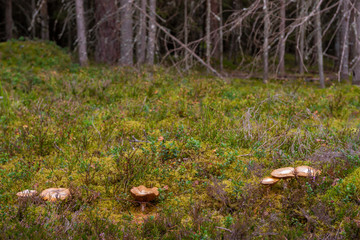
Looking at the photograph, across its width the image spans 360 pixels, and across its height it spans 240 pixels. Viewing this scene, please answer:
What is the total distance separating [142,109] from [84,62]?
6.61 m

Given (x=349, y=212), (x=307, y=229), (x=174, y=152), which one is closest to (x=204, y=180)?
(x=174, y=152)

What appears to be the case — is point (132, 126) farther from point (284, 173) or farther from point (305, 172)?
point (305, 172)

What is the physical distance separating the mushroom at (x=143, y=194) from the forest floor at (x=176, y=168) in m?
0.14

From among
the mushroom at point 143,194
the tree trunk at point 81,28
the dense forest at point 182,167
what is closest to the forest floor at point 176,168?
the dense forest at point 182,167

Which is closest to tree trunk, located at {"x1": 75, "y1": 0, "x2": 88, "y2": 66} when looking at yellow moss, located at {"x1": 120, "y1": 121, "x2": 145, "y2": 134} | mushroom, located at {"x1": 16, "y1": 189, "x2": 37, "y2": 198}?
yellow moss, located at {"x1": 120, "y1": 121, "x2": 145, "y2": 134}

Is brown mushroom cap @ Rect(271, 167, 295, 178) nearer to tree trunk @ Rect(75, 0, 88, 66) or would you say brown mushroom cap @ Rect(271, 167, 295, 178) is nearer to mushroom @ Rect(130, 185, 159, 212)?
mushroom @ Rect(130, 185, 159, 212)

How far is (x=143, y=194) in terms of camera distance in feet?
11.9

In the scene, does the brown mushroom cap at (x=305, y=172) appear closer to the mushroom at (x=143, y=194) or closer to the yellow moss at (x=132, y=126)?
→ the mushroom at (x=143, y=194)

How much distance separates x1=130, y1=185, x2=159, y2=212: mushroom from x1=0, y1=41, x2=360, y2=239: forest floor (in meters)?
0.14

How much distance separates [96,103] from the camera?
775cm

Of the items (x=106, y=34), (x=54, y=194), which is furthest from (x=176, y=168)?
(x=106, y=34)

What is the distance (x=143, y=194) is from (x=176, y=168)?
1.01 metres

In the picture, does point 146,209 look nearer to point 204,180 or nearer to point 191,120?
point 204,180

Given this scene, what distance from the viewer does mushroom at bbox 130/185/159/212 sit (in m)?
3.64
